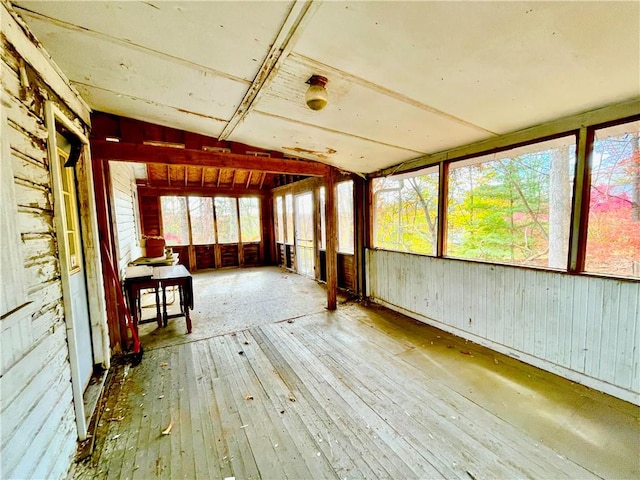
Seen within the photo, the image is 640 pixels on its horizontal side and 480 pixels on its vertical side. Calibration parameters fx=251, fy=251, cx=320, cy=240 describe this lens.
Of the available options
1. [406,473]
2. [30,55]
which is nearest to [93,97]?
[30,55]

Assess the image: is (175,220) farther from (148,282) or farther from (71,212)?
(71,212)

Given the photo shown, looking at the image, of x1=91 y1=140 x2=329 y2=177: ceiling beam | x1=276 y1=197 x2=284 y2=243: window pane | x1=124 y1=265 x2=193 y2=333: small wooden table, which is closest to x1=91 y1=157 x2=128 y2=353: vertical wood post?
x1=91 y1=140 x2=329 y2=177: ceiling beam

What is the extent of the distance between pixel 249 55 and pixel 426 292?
3443mm

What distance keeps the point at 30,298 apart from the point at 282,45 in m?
1.91

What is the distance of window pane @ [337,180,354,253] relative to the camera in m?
5.22

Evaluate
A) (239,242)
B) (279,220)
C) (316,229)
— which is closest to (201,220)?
(239,242)

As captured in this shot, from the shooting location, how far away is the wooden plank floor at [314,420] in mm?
1536

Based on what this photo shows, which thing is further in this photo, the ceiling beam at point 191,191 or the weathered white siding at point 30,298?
the ceiling beam at point 191,191

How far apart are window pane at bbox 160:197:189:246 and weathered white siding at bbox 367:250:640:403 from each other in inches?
283

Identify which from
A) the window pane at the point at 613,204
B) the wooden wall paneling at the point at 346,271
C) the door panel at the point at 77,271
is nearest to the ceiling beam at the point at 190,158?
the door panel at the point at 77,271

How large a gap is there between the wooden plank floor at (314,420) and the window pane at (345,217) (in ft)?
8.64

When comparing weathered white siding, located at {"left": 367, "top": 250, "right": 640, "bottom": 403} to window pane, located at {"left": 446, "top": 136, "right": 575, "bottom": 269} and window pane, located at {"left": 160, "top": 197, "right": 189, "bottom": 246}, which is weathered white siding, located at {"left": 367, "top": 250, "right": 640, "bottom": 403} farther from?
window pane, located at {"left": 160, "top": 197, "right": 189, "bottom": 246}

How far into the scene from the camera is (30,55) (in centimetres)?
145

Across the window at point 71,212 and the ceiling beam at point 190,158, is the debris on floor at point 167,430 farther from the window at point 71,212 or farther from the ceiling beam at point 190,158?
the ceiling beam at point 190,158
